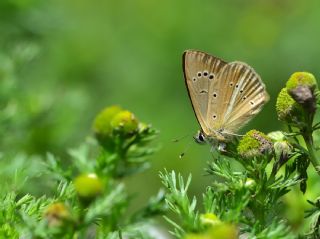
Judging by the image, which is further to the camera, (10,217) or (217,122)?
(217,122)

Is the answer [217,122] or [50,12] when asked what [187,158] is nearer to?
[50,12]

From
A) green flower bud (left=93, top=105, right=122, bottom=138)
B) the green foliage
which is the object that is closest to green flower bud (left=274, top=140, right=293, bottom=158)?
the green foliage

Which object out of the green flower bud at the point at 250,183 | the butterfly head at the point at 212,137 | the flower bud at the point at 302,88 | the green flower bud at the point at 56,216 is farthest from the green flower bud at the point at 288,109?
the green flower bud at the point at 56,216

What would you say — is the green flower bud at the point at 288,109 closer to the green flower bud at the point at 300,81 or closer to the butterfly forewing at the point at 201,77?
the green flower bud at the point at 300,81

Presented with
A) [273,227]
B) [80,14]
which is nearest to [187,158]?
[80,14]

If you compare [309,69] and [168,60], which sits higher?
[168,60]

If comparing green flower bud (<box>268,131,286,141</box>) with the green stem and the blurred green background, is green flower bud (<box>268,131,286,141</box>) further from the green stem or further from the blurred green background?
the blurred green background
